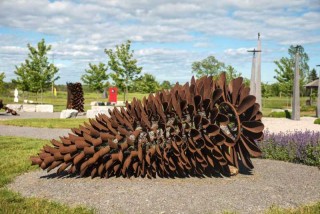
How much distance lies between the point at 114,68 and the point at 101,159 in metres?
33.6

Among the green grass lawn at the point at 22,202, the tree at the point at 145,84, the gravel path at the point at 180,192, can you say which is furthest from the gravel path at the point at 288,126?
the tree at the point at 145,84

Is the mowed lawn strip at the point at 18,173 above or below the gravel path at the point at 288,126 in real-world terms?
above

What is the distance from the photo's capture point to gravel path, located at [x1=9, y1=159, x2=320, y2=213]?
186 inches

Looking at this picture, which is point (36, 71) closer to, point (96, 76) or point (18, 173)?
point (96, 76)

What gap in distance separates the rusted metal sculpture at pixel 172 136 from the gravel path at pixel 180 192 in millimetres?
245

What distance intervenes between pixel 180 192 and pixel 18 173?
3.18 meters

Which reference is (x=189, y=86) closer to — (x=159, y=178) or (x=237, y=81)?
(x=237, y=81)

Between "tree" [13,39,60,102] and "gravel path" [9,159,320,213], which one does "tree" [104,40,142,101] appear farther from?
"gravel path" [9,159,320,213]

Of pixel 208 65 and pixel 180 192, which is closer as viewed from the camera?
pixel 180 192

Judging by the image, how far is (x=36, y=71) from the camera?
36812 millimetres

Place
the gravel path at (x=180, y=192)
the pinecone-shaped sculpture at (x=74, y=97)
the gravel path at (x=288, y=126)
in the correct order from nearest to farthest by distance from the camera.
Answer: the gravel path at (x=180, y=192), the gravel path at (x=288, y=126), the pinecone-shaped sculpture at (x=74, y=97)

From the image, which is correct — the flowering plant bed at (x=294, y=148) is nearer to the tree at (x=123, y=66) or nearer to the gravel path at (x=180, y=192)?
Answer: the gravel path at (x=180, y=192)

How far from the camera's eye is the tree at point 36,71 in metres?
36.3

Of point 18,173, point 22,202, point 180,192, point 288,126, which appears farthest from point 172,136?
point 288,126
